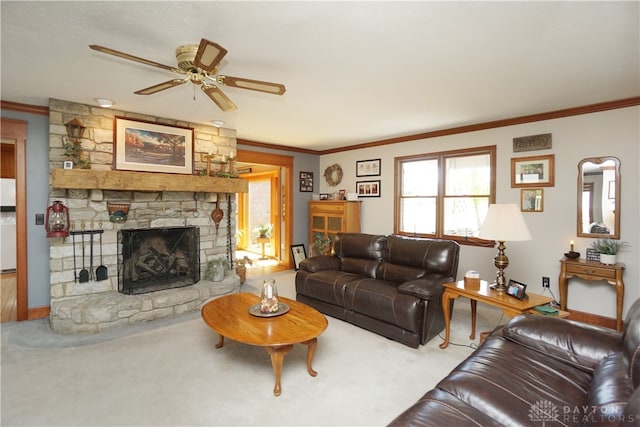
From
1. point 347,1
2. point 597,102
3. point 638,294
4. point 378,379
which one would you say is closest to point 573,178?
point 597,102

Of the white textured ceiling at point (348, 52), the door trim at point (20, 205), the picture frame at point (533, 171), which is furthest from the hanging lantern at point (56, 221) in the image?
the picture frame at point (533, 171)

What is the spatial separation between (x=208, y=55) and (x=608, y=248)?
4043 mm

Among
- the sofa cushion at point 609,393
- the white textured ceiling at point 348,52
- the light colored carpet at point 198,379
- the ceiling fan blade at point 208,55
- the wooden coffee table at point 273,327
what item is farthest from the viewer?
the wooden coffee table at point 273,327

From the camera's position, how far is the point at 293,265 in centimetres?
629

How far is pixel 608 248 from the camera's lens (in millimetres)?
3254

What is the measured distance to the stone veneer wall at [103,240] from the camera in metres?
3.32

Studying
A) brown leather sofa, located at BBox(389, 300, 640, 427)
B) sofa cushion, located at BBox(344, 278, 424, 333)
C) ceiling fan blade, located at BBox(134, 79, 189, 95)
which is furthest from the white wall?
ceiling fan blade, located at BBox(134, 79, 189, 95)

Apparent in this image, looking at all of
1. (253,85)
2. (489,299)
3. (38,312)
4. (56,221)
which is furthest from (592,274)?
(38,312)

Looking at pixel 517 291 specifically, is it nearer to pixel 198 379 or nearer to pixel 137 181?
pixel 198 379

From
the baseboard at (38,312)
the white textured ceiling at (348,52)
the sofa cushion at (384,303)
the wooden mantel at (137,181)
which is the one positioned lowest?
the baseboard at (38,312)

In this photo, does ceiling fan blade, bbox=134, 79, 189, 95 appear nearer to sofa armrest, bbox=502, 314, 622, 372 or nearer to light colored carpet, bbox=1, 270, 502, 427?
light colored carpet, bbox=1, 270, 502, 427

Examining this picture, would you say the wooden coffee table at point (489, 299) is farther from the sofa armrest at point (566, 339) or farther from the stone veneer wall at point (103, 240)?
the stone veneer wall at point (103, 240)

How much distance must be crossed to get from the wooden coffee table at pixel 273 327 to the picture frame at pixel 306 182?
3687 mm

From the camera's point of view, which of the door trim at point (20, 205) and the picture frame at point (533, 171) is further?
the picture frame at point (533, 171)
